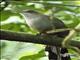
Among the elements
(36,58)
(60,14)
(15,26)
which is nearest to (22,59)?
(36,58)

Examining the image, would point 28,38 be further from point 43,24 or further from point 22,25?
point 22,25

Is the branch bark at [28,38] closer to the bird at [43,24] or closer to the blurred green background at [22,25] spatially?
the blurred green background at [22,25]

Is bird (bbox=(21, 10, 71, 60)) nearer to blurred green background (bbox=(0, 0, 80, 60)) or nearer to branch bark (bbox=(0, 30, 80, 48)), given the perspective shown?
blurred green background (bbox=(0, 0, 80, 60))

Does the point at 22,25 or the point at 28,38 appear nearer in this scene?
the point at 28,38

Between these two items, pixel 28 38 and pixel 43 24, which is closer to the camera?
pixel 28 38

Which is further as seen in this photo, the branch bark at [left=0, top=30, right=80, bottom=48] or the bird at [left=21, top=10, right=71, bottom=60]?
the bird at [left=21, top=10, right=71, bottom=60]

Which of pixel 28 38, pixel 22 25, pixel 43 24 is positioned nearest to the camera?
pixel 28 38

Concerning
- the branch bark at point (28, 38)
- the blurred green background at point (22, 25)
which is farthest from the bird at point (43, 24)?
the branch bark at point (28, 38)

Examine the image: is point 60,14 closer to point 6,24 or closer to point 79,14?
point 79,14

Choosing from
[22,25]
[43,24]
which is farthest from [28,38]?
[22,25]

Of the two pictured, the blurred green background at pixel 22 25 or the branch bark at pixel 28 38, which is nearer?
the branch bark at pixel 28 38

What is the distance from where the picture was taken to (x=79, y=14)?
135 cm

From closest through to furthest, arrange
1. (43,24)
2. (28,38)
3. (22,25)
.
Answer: (28,38), (43,24), (22,25)

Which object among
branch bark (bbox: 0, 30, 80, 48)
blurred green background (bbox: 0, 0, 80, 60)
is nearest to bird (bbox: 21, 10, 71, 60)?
blurred green background (bbox: 0, 0, 80, 60)
